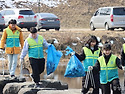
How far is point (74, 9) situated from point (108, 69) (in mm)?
42155

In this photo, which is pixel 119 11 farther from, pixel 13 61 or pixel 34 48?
pixel 34 48

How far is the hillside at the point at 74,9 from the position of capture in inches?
1818

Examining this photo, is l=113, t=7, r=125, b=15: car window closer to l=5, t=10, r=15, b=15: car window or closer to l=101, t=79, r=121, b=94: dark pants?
l=5, t=10, r=15, b=15: car window

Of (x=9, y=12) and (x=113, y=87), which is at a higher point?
(x=113, y=87)

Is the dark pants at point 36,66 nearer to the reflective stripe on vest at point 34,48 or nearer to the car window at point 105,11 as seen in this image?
the reflective stripe on vest at point 34,48

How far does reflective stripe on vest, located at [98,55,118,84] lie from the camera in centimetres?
918

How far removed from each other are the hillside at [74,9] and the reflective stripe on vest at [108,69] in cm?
3508

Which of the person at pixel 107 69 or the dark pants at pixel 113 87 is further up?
the person at pixel 107 69

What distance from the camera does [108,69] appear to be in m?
9.23

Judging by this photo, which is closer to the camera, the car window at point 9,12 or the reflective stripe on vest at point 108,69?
the reflective stripe on vest at point 108,69

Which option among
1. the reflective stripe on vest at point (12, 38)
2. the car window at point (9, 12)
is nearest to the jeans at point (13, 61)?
the reflective stripe on vest at point (12, 38)

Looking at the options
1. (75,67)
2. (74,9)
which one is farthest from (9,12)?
(74,9)

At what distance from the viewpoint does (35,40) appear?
11.4 m

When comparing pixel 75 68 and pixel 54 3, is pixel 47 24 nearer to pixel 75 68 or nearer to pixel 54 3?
pixel 75 68
